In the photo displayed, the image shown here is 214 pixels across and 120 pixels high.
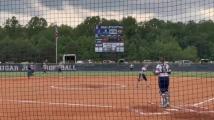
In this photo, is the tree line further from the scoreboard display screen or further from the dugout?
the dugout

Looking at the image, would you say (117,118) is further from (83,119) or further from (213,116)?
(213,116)

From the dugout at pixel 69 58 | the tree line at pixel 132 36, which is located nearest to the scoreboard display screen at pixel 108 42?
the tree line at pixel 132 36

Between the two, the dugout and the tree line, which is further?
the dugout

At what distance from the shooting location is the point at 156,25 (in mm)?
22062

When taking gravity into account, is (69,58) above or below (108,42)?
below

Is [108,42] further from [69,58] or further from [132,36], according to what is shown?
[132,36]

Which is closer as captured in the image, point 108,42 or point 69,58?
point 108,42

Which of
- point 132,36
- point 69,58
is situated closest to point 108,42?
point 69,58

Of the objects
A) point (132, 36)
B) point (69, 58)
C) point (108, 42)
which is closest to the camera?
point (132, 36)

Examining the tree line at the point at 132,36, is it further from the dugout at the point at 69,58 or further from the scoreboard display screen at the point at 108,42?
the dugout at the point at 69,58

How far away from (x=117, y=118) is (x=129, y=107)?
2832 millimetres

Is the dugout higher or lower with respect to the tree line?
lower

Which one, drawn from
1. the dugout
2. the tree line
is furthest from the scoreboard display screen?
the dugout

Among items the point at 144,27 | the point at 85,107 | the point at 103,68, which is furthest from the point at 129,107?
the point at 103,68
